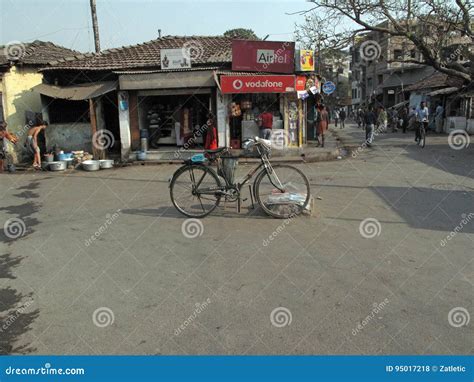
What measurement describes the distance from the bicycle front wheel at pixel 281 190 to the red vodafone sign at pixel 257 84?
→ 8717 millimetres

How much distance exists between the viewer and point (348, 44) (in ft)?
55.6

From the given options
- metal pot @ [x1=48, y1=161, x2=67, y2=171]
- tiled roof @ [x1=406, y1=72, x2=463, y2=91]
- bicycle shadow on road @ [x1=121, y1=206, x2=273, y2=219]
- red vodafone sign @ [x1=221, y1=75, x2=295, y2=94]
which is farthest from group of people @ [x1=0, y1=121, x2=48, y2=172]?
tiled roof @ [x1=406, y1=72, x2=463, y2=91]

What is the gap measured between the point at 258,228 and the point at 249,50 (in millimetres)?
10455

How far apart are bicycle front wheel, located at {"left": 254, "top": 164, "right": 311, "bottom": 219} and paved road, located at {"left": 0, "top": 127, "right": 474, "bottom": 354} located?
0.22 meters

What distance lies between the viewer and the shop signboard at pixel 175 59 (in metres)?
15.2

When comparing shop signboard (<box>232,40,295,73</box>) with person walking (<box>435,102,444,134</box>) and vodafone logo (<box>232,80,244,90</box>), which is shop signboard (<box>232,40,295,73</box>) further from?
person walking (<box>435,102,444,134</box>)

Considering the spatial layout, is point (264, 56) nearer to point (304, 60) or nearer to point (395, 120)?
point (304, 60)

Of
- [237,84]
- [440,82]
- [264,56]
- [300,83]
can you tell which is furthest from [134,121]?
[440,82]

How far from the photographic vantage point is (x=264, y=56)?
1527 centimetres

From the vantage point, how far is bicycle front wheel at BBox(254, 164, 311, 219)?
679cm

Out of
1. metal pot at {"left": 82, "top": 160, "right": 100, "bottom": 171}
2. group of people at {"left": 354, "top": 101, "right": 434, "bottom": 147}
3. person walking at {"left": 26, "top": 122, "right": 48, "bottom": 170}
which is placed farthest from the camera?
group of people at {"left": 354, "top": 101, "right": 434, "bottom": 147}

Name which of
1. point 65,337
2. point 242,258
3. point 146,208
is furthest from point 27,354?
point 146,208

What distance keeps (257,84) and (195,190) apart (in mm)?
8813

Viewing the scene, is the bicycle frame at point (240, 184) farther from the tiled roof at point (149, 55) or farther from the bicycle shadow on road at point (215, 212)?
the tiled roof at point (149, 55)
